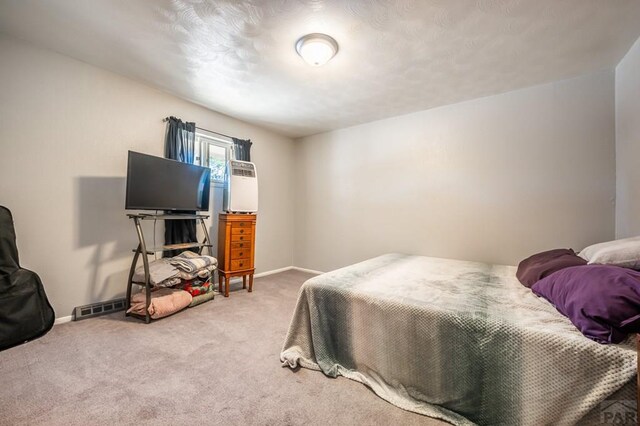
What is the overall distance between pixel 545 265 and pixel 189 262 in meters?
3.16

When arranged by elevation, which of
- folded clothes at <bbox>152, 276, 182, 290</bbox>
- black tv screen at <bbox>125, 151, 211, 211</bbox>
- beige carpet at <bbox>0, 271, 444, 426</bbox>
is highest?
black tv screen at <bbox>125, 151, 211, 211</bbox>

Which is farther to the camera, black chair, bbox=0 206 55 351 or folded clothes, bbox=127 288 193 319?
folded clothes, bbox=127 288 193 319

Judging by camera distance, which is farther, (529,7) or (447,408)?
(529,7)

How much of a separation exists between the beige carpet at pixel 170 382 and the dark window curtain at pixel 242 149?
7.74 ft

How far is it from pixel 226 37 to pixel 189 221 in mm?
2102

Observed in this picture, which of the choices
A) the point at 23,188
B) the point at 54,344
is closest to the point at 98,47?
the point at 23,188

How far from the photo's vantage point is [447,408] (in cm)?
135

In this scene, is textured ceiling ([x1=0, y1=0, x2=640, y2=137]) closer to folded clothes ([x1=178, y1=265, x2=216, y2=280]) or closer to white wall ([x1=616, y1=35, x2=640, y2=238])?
white wall ([x1=616, y1=35, x2=640, y2=238])

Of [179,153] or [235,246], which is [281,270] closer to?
[235,246]

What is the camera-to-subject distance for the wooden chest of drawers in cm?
321

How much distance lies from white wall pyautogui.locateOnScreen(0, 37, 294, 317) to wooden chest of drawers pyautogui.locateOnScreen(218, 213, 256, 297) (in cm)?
95

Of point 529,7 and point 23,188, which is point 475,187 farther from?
point 23,188

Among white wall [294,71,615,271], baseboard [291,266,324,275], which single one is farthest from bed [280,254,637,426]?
baseboard [291,266,324,275]

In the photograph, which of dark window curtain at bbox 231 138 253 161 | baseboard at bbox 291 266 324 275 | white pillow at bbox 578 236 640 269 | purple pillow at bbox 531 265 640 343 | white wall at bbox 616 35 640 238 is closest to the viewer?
purple pillow at bbox 531 265 640 343
